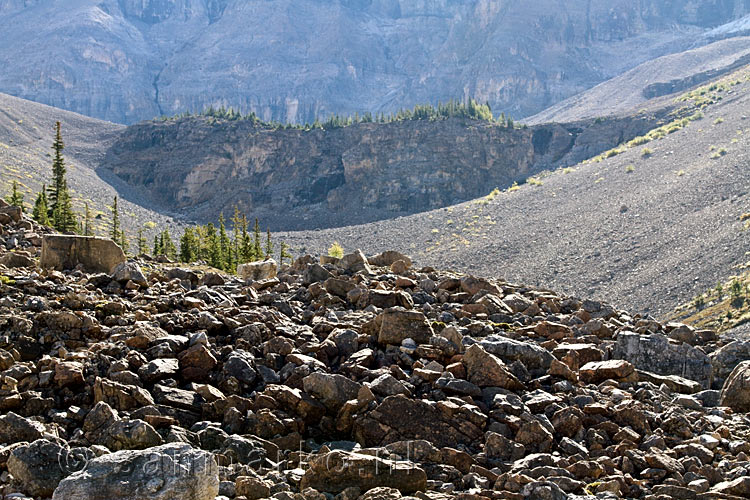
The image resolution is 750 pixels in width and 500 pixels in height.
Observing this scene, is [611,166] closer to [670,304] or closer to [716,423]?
[670,304]

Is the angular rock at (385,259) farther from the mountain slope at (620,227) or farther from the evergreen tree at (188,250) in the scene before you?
the mountain slope at (620,227)

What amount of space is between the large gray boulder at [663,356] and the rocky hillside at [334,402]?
0.12ft

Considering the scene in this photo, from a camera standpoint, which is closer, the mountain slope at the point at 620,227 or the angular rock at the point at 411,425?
the angular rock at the point at 411,425

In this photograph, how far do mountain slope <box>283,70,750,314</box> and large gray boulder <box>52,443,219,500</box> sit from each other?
6949 cm

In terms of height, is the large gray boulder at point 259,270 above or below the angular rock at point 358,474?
above

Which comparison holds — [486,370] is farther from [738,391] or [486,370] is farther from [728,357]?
[728,357]

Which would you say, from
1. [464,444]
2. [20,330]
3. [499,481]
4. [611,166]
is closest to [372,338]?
[464,444]

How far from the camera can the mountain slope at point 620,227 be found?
8362 cm

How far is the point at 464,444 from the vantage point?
1140 cm

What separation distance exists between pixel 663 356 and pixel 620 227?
9687 centimetres

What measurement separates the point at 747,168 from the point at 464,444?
112m

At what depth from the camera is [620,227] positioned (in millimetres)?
109000

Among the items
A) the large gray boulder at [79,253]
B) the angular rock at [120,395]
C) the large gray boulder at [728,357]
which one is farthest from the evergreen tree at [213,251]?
the angular rock at [120,395]

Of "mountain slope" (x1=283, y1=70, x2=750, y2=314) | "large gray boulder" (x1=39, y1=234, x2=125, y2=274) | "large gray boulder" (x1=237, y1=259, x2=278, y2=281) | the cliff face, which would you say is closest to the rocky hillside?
"large gray boulder" (x1=39, y1=234, x2=125, y2=274)
